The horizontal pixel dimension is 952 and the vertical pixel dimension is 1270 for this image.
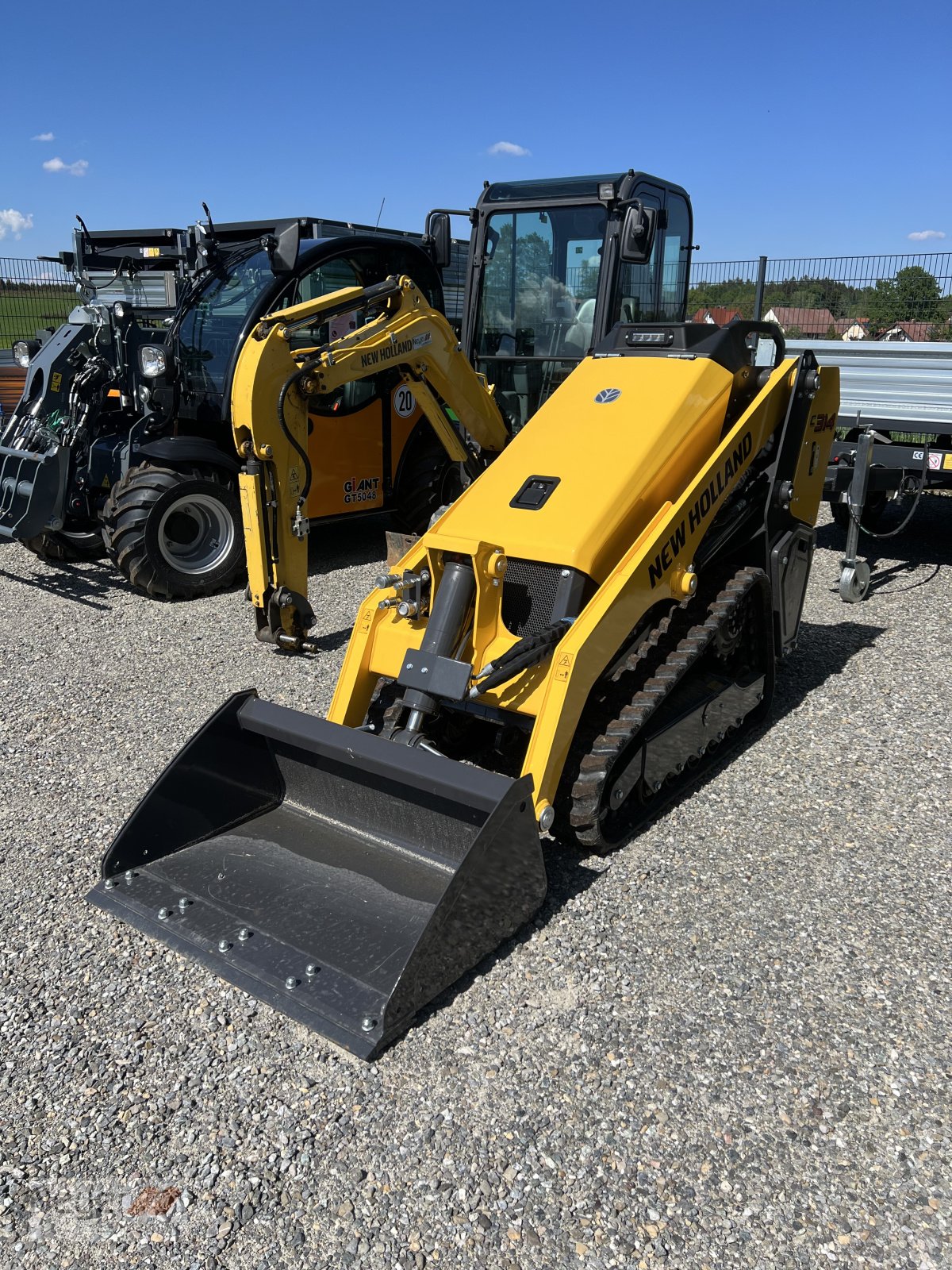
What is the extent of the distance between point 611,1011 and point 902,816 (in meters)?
1.74

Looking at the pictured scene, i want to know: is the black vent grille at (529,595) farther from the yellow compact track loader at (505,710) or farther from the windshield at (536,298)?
the windshield at (536,298)

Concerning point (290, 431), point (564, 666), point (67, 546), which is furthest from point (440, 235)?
point (564, 666)

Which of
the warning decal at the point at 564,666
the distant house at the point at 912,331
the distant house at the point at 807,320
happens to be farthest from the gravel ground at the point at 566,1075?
the distant house at the point at 807,320

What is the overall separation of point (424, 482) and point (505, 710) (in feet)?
15.6

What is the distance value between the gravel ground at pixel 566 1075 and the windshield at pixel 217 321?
3.92m

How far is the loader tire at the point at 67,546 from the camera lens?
25.4 ft

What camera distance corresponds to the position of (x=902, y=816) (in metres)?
3.91

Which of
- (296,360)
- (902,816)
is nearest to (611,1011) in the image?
(902,816)

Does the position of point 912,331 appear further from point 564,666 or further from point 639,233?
point 564,666

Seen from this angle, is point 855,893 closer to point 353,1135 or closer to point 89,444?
point 353,1135

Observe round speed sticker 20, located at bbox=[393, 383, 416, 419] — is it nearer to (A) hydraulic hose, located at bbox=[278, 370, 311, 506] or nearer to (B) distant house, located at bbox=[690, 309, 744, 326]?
(A) hydraulic hose, located at bbox=[278, 370, 311, 506]

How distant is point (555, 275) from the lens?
7.00 meters

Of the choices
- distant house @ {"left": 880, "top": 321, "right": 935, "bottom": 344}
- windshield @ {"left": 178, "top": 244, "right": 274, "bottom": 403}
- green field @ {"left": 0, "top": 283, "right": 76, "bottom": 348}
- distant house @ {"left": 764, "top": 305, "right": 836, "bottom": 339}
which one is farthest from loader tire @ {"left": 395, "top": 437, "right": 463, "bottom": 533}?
green field @ {"left": 0, "top": 283, "right": 76, "bottom": 348}

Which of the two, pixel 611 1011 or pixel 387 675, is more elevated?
pixel 387 675
